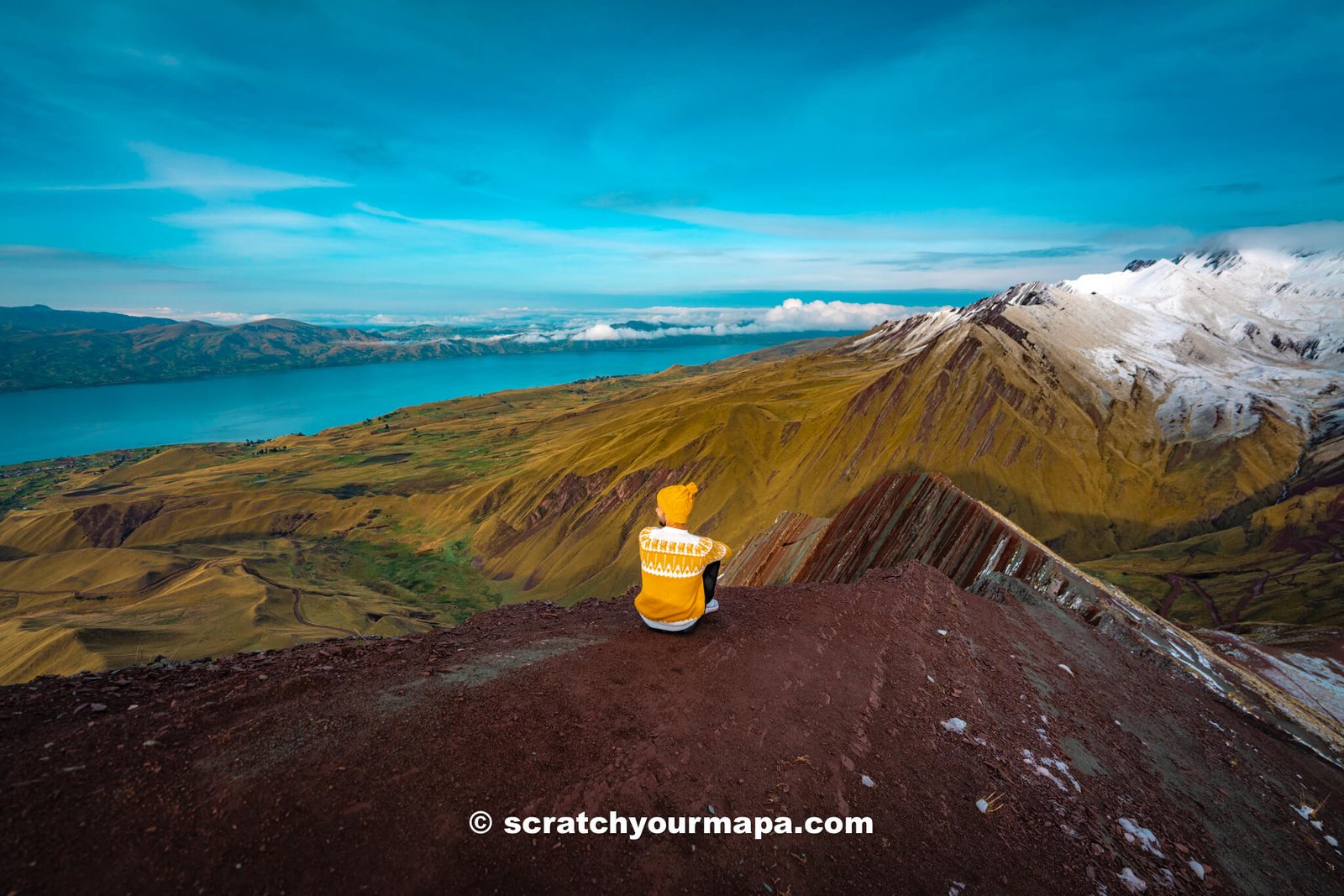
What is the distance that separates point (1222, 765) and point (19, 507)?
785ft

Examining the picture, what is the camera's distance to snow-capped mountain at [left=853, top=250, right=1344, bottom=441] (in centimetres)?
10912

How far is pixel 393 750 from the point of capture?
5.87m

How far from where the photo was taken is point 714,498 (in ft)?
294

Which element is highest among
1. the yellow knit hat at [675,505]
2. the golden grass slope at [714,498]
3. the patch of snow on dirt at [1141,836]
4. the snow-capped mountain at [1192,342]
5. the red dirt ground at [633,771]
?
the yellow knit hat at [675,505]

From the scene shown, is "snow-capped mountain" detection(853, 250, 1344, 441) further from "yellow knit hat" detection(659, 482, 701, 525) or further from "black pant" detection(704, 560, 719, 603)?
"yellow knit hat" detection(659, 482, 701, 525)

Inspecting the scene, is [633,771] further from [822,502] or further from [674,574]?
[822,502]

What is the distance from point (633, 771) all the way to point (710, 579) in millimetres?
3472

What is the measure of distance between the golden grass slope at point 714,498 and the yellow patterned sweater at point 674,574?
63.0 metres

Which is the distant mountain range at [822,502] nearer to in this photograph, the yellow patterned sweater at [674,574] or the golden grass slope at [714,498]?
the golden grass slope at [714,498]

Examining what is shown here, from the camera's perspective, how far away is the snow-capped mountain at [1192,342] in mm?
109125

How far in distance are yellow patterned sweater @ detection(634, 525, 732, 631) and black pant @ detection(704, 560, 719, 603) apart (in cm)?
11

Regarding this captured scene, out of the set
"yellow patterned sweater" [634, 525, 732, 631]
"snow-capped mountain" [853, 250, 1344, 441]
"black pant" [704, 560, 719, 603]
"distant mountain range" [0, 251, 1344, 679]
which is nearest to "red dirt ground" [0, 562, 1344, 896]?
"yellow patterned sweater" [634, 525, 732, 631]

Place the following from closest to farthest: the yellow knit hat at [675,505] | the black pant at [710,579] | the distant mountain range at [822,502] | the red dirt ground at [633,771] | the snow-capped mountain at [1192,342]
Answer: the red dirt ground at [633,771] < the yellow knit hat at [675,505] < the black pant at [710,579] < the distant mountain range at [822,502] < the snow-capped mountain at [1192,342]

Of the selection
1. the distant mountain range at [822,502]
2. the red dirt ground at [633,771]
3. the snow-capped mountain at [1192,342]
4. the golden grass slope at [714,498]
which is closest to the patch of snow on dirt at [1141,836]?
the red dirt ground at [633,771]
